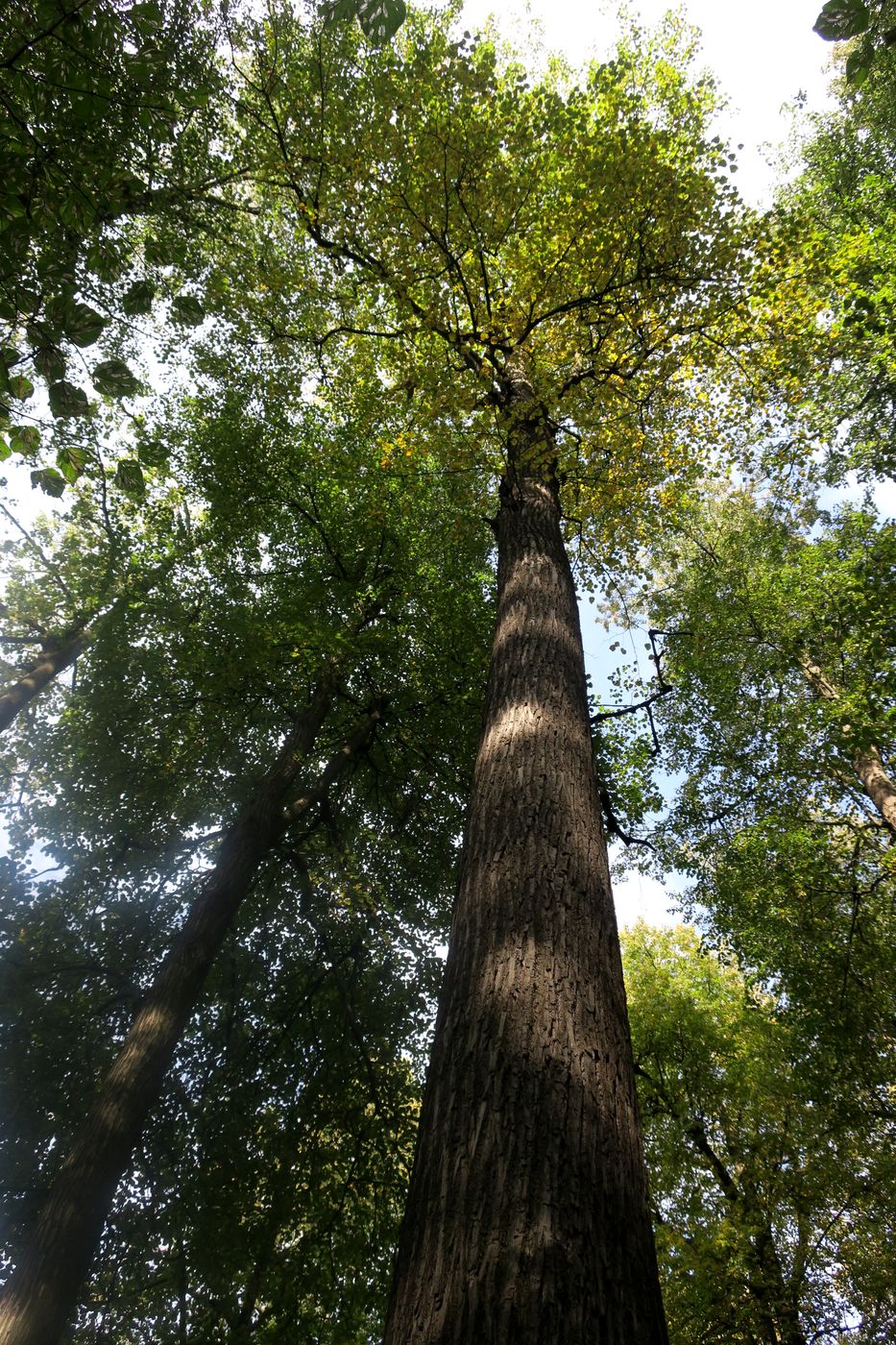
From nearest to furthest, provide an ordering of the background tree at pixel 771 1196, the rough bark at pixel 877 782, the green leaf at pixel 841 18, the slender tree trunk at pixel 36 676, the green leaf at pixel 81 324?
the green leaf at pixel 841 18 < the green leaf at pixel 81 324 < the background tree at pixel 771 1196 < the rough bark at pixel 877 782 < the slender tree trunk at pixel 36 676

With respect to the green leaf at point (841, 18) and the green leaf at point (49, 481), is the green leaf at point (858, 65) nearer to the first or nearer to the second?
the green leaf at point (841, 18)

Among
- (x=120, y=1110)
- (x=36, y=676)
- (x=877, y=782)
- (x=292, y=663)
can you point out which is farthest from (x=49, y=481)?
(x=36, y=676)

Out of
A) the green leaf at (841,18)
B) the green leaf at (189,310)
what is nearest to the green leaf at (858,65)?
the green leaf at (841,18)

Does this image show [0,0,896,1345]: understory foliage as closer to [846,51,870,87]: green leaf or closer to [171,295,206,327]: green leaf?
[171,295,206,327]: green leaf

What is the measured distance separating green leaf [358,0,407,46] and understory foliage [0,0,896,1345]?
1.37m

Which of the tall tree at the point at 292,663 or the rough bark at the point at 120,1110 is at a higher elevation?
the tall tree at the point at 292,663

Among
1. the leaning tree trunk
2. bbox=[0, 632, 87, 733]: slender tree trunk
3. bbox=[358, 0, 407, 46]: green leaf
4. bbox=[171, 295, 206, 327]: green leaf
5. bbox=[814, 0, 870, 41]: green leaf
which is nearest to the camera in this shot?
the leaning tree trunk

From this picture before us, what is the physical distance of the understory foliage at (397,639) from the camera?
19.5ft

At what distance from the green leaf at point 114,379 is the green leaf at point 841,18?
8.12 feet

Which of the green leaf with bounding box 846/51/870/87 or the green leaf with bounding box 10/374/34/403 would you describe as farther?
the green leaf with bounding box 10/374/34/403

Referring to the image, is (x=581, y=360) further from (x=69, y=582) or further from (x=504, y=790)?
(x=69, y=582)

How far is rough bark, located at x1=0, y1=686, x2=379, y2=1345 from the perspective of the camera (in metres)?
4.39

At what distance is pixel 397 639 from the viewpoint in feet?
32.3

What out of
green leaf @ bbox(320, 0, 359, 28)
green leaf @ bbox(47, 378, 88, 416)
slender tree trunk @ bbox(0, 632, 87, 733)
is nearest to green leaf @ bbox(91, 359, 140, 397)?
green leaf @ bbox(47, 378, 88, 416)
